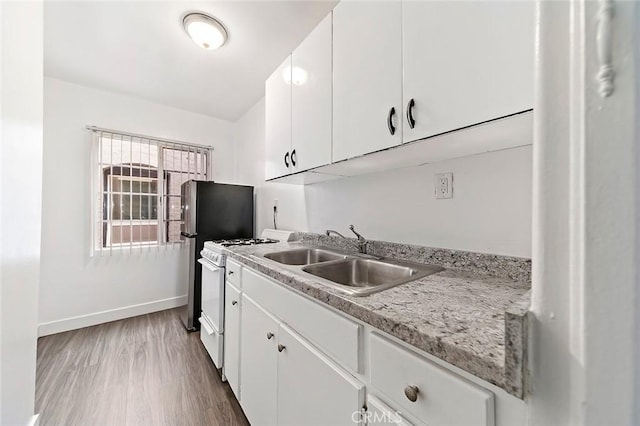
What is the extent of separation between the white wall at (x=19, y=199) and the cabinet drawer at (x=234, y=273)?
90 centimetres

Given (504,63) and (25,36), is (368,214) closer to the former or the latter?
(504,63)

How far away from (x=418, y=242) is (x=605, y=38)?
113cm

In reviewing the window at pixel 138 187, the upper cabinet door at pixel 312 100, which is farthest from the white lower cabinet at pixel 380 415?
the window at pixel 138 187

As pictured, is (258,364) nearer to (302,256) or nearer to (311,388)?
(311,388)

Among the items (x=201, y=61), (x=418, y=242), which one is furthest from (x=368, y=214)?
(x=201, y=61)

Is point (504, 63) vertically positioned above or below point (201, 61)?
below

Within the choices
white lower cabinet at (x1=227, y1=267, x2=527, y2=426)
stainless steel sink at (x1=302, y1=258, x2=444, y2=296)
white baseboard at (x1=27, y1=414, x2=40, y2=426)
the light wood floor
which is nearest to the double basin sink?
stainless steel sink at (x1=302, y1=258, x2=444, y2=296)

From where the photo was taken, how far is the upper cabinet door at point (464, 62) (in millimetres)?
653

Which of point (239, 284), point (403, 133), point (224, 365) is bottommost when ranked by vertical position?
point (224, 365)

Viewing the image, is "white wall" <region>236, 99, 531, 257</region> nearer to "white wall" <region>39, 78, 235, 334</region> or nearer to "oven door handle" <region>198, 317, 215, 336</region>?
"oven door handle" <region>198, 317, 215, 336</region>

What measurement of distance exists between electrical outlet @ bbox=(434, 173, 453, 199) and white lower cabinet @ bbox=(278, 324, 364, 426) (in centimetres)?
89

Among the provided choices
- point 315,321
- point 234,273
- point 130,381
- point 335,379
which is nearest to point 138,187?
point 130,381

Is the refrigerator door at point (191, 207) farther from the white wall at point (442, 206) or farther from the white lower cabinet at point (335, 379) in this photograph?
the white lower cabinet at point (335, 379)

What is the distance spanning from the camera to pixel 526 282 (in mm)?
890
